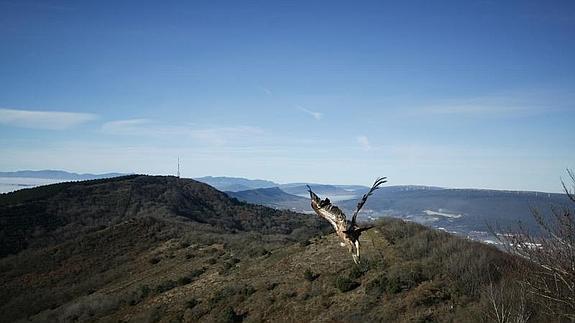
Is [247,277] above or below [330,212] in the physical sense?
below

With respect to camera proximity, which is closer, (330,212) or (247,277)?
(330,212)

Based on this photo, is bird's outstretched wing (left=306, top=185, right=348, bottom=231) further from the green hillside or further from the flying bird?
the green hillside

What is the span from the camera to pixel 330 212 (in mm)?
10156

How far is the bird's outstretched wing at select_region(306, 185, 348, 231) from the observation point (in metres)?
10.0

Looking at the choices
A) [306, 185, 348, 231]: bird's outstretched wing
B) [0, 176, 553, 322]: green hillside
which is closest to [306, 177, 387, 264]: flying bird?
[306, 185, 348, 231]: bird's outstretched wing

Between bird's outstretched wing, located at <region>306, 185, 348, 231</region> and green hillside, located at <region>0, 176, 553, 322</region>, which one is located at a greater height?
bird's outstretched wing, located at <region>306, 185, 348, 231</region>

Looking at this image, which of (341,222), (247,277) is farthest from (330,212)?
(247,277)

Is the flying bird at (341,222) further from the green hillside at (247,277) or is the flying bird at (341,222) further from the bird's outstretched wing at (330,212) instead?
the green hillside at (247,277)

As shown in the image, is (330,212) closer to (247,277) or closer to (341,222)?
(341,222)

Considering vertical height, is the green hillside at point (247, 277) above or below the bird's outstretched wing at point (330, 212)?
below

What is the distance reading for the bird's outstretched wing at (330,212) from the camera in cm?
1005

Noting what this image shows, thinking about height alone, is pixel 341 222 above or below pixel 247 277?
above

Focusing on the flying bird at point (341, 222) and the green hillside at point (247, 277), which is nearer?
the flying bird at point (341, 222)

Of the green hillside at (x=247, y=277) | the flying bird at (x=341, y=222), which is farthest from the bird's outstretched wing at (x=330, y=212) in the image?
the green hillside at (x=247, y=277)
